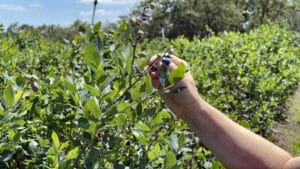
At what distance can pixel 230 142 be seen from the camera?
5.89 feet

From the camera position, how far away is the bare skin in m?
1.75

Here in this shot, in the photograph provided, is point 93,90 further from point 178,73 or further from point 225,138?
point 225,138

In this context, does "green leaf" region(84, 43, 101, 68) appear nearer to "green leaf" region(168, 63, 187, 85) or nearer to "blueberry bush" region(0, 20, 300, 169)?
"blueberry bush" region(0, 20, 300, 169)

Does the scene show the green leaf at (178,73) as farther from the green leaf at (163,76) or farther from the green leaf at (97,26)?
the green leaf at (97,26)

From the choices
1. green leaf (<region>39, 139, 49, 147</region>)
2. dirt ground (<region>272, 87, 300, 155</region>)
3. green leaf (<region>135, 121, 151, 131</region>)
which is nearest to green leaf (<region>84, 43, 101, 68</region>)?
green leaf (<region>135, 121, 151, 131</region>)

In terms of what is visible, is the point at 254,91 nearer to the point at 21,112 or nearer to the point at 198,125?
the point at 198,125

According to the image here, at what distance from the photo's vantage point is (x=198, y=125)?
1.82m

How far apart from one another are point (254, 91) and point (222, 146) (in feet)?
14.5

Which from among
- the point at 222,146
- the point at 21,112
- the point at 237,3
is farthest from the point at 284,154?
the point at 237,3

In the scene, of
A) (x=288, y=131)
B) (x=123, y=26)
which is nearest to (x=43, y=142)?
(x=123, y=26)

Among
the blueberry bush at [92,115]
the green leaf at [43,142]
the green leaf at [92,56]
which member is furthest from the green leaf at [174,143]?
→ the green leaf at [92,56]

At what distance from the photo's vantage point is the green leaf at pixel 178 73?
1.28 meters

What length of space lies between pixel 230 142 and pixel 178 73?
0.59 metres

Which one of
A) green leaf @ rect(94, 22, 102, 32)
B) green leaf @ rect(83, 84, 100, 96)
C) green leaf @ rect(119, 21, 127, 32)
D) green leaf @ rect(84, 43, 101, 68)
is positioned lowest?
green leaf @ rect(83, 84, 100, 96)
